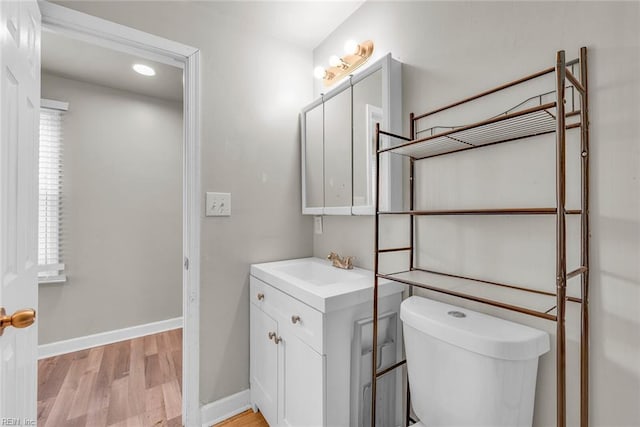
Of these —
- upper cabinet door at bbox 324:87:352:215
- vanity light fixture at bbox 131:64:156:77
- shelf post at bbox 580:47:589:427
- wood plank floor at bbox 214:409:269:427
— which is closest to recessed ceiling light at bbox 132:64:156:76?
vanity light fixture at bbox 131:64:156:77

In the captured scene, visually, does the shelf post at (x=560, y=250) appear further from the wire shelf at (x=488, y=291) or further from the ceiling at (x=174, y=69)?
the ceiling at (x=174, y=69)

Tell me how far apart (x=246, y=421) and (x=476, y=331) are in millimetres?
1319

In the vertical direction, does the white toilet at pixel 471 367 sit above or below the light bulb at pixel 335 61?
below

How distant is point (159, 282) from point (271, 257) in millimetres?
1556

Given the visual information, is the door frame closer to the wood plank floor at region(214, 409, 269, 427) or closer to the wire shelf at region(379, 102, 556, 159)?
the wood plank floor at region(214, 409, 269, 427)

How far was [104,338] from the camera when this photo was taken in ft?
7.95

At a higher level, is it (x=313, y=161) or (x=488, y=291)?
(x=313, y=161)

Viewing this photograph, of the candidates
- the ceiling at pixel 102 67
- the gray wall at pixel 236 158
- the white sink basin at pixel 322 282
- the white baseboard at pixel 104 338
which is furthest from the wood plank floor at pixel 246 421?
the ceiling at pixel 102 67

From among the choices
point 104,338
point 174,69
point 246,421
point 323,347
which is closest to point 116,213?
point 104,338

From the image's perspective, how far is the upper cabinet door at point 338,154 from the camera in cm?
158

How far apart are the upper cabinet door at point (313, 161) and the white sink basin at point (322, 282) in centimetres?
34

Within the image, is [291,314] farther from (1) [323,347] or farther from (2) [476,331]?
(2) [476,331]

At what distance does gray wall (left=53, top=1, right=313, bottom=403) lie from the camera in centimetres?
155

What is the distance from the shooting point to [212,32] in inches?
62.9
